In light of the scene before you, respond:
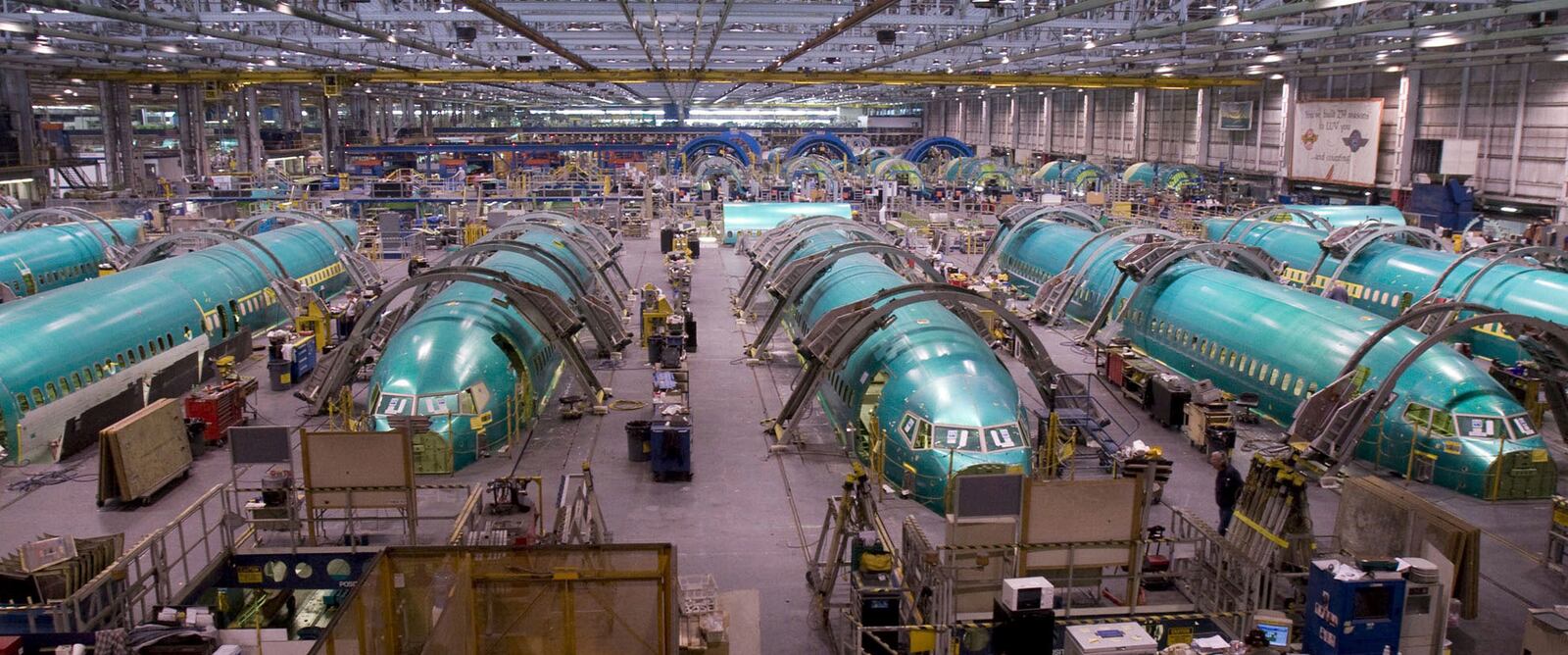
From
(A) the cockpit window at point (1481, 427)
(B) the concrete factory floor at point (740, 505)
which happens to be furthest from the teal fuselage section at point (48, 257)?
(A) the cockpit window at point (1481, 427)

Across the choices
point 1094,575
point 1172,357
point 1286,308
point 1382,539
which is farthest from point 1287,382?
point 1094,575

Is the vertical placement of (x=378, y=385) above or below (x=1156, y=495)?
above

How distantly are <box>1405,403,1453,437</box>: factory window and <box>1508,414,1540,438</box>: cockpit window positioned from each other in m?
1.43

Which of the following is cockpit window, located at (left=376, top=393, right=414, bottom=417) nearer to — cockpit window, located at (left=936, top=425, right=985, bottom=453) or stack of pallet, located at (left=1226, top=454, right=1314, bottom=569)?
cockpit window, located at (left=936, top=425, right=985, bottom=453)

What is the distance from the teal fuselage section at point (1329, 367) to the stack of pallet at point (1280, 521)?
9.03 meters

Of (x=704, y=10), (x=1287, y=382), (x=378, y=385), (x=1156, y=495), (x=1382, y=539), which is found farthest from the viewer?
(x=704, y=10)

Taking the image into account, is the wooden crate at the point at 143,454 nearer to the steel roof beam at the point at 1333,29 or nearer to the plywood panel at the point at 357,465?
the plywood panel at the point at 357,465

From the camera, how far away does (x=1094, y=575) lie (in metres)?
17.9

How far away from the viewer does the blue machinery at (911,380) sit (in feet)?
77.9

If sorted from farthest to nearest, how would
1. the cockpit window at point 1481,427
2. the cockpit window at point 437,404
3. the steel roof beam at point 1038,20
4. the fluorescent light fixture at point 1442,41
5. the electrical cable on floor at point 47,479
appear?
the fluorescent light fixture at point 1442,41 < the steel roof beam at point 1038,20 < the cockpit window at point 437,404 < the electrical cable on floor at point 47,479 < the cockpit window at point 1481,427

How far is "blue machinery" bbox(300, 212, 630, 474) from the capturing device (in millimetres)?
26547

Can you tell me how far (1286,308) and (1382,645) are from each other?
17137mm

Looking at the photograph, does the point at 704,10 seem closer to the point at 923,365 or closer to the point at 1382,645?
the point at 923,365

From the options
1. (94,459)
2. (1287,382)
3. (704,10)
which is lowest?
(94,459)
